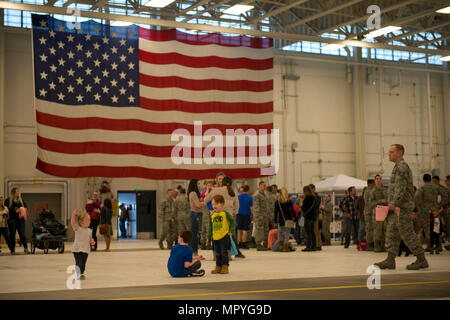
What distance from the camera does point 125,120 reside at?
17.4 meters

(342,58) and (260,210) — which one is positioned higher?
(342,58)

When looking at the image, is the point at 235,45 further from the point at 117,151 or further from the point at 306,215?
the point at 306,215

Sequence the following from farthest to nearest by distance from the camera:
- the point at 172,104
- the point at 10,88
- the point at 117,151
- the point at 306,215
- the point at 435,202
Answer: the point at 10,88 < the point at 172,104 < the point at 117,151 < the point at 306,215 < the point at 435,202

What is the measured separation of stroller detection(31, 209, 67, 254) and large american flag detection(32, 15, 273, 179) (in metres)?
1.35

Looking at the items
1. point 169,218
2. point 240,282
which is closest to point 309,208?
point 169,218

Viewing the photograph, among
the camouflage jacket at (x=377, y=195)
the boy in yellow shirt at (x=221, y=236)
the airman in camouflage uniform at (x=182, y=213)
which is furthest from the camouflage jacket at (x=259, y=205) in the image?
the boy in yellow shirt at (x=221, y=236)

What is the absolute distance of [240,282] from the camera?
24.2ft

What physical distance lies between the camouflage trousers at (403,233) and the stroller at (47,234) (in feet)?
28.7

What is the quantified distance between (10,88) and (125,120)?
702cm

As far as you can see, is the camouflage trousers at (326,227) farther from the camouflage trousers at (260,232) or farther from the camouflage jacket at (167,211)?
the camouflage jacket at (167,211)

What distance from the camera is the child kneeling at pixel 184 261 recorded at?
8242 millimetres

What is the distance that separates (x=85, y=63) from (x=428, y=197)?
936 centimetres
